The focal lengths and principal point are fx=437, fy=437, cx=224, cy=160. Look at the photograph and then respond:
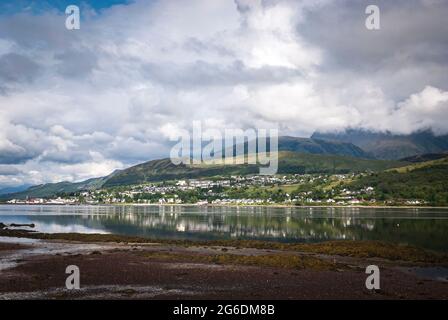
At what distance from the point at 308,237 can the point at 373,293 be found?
6018 centimetres

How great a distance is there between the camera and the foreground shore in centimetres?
3466

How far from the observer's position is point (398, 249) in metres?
68.9

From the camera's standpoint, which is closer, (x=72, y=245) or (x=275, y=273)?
(x=275, y=273)

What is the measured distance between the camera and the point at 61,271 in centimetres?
4450

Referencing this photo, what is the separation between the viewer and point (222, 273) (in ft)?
149

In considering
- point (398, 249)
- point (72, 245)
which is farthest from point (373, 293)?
point (72, 245)

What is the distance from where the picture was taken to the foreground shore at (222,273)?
114 feet
